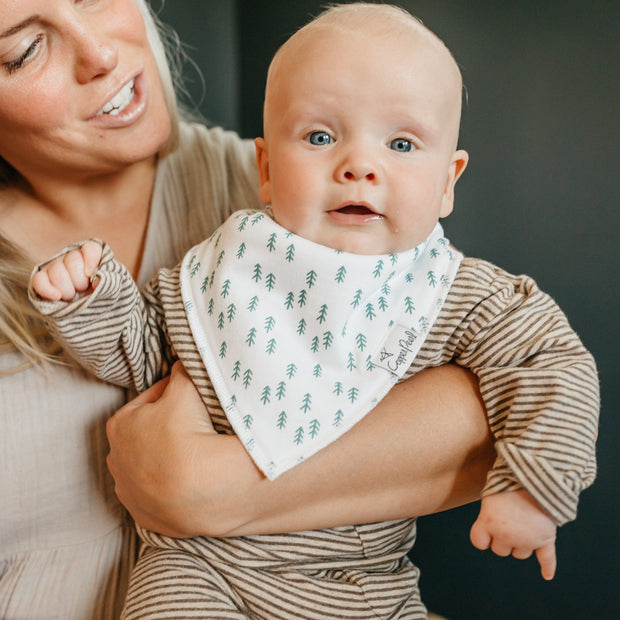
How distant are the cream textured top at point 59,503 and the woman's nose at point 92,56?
0.51 meters

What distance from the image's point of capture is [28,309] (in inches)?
47.5

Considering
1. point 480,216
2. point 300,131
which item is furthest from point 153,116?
point 480,216

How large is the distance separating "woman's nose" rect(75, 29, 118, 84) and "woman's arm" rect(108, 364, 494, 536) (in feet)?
1.83

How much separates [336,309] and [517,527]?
0.38m

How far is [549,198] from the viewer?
4.42ft

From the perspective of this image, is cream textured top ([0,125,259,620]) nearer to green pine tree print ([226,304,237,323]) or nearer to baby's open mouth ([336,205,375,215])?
green pine tree print ([226,304,237,323])

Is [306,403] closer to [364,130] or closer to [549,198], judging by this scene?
[364,130]

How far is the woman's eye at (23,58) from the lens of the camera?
1.07m

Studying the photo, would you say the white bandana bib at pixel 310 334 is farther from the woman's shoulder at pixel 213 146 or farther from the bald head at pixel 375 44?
the woman's shoulder at pixel 213 146

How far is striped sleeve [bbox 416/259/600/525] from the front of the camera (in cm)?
83

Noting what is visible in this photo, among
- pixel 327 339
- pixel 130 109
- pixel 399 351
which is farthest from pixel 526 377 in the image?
pixel 130 109

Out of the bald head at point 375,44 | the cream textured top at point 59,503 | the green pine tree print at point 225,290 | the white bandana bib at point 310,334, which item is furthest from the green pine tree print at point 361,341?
the cream textured top at point 59,503

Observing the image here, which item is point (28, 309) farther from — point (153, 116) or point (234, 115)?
point (234, 115)

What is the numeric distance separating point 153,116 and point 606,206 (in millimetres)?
857
